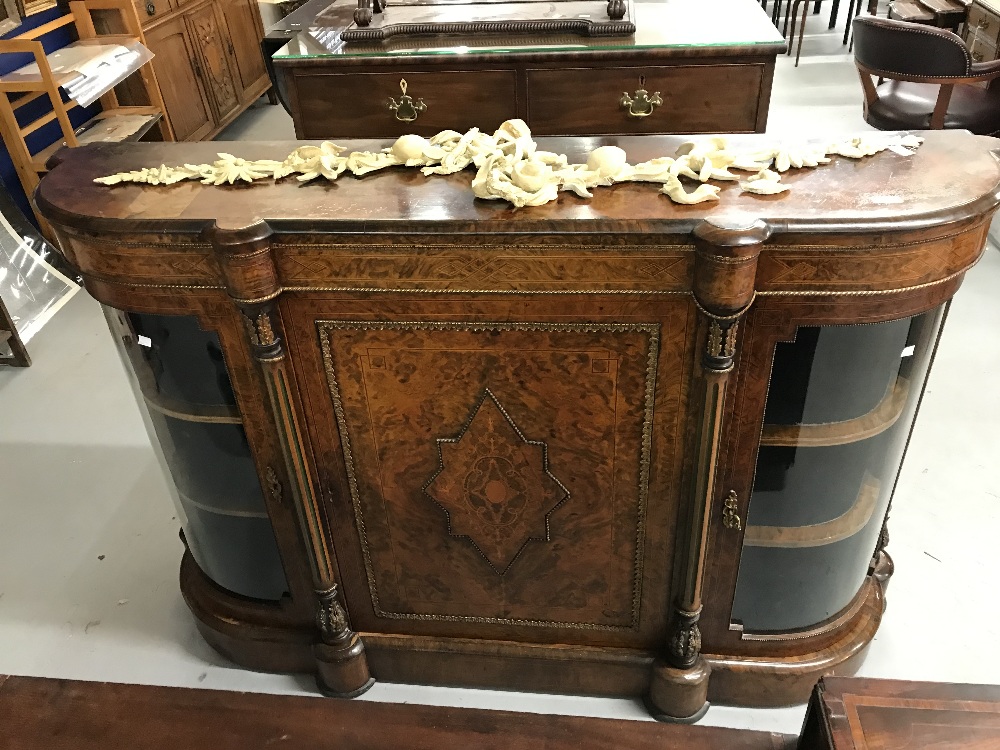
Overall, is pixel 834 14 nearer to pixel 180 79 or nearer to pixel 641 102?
pixel 641 102

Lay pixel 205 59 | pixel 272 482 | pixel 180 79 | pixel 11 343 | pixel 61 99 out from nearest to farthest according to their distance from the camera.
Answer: pixel 272 482 < pixel 11 343 < pixel 61 99 < pixel 180 79 < pixel 205 59

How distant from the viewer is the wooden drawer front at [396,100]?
2629mm

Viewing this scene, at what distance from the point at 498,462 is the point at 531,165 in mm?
565

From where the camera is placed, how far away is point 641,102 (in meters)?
2.59

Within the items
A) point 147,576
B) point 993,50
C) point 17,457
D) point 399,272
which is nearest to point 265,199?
point 399,272

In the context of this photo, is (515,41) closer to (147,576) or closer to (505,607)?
(505,607)

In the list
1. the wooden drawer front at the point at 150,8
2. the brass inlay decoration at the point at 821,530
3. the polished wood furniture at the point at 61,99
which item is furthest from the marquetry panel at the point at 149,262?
the wooden drawer front at the point at 150,8

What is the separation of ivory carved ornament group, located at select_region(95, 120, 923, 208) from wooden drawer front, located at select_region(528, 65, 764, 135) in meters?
1.15

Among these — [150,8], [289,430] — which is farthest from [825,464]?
[150,8]

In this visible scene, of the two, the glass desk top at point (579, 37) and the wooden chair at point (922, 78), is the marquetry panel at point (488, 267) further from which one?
the wooden chair at point (922, 78)

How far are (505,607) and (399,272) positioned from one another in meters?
0.83

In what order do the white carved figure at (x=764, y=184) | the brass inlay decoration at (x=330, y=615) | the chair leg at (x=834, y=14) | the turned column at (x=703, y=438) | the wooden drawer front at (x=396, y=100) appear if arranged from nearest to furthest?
the turned column at (x=703, y=438) → the white carved figure at (x=764, y=184) → the brass inlay decoration at (x=330, y=615) → the wooden drawer front at (x=396, y=100) → the chair leg at (x=834, y=14)

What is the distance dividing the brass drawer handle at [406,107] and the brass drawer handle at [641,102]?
0.67m

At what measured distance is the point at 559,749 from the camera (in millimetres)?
1670
